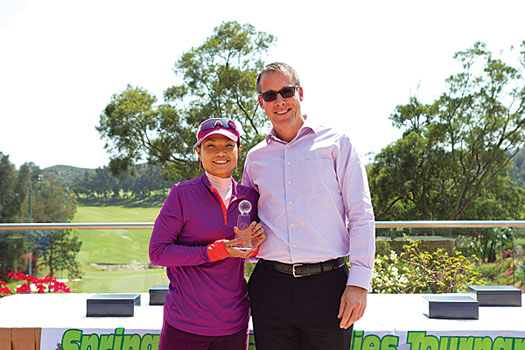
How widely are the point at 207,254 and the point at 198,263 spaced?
0.16ft

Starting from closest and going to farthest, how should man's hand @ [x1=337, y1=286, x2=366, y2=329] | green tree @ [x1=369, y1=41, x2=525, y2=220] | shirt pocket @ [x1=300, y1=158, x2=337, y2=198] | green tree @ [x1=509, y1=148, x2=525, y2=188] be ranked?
1. man's hand @ [x1=337, y1=286, x2=366, y2=329]
2. shirt pocket @ [x1=300, y1=158, x2=337, y2=198]
3. green tree @ [x1=369, y1=41, x2=525, y2=220]
4. green tree @ [x1=509, y1=148, x2=525, y2=188]

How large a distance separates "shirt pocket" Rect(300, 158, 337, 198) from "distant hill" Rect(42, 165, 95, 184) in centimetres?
2328

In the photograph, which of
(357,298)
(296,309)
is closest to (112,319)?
(296,309)

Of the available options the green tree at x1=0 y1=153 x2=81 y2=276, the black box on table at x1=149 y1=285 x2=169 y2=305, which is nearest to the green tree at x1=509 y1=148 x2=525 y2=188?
the black box on table at x1=149 y1=285 x2=169 y2=305

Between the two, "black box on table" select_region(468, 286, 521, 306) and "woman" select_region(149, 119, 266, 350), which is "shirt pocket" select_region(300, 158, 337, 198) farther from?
"black box on table" select_region(468, 286, 521, 306)

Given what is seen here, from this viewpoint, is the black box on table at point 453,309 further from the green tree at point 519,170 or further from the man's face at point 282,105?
the green tree at point 519,170

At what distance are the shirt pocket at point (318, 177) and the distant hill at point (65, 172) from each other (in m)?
23.3

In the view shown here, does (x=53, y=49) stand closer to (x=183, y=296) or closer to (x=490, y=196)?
(x=490, y=196)

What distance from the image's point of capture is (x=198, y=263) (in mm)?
1909

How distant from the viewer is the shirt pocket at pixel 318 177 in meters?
1.97

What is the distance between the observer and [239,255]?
1.88 meters

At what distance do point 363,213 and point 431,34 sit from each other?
20.7m

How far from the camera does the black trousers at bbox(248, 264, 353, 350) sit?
189 centimetres

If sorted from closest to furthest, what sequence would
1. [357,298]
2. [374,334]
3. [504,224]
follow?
[357,298] < [374,334] < [504,224]
